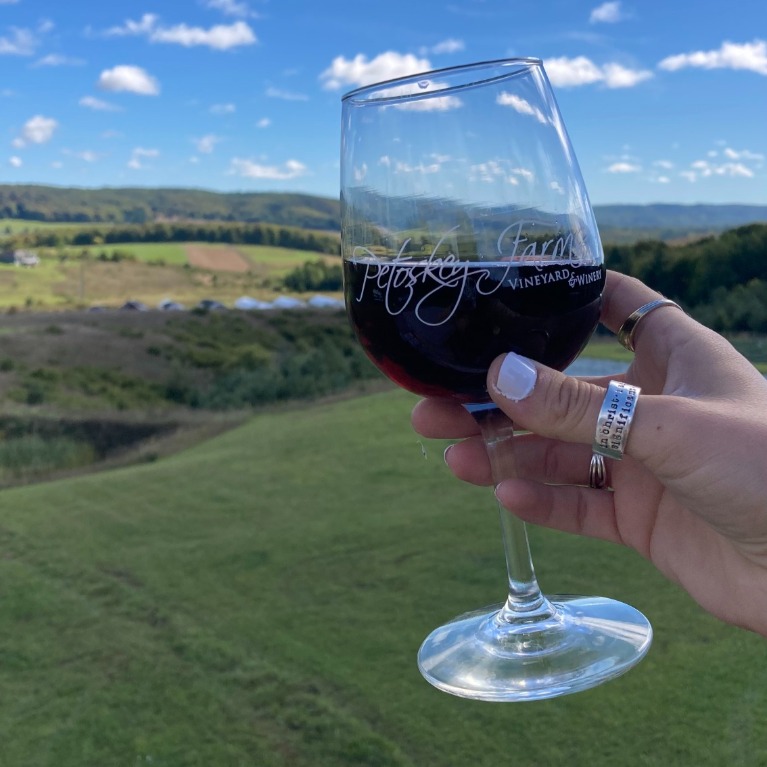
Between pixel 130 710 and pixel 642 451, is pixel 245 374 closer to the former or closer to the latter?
pixel 130 710

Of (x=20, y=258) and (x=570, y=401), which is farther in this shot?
(x=20, y=258)

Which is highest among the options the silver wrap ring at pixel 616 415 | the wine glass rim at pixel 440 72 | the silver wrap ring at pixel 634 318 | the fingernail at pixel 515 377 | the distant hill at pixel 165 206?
the distant hill at pixel 165 206

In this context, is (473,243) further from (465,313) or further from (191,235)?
(191,235)

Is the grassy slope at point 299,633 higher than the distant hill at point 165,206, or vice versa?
the distant hill at point 165,206

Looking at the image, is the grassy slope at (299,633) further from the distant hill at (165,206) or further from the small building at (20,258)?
the small building at (20,258)

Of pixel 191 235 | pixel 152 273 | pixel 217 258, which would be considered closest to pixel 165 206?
pixel 191 235

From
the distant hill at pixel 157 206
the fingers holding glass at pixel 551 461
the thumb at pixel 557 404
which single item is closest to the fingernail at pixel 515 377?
the thumb at pixel 557 404
